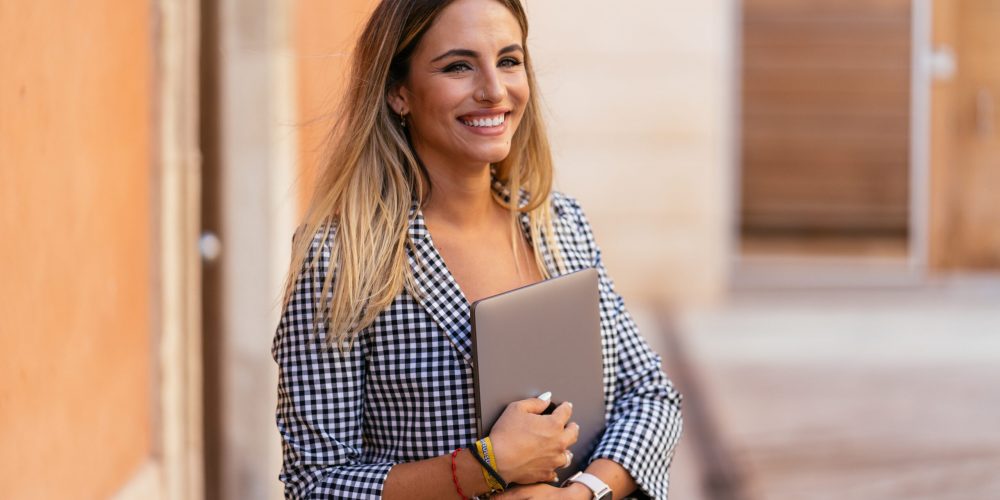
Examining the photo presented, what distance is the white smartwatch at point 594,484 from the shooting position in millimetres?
1612

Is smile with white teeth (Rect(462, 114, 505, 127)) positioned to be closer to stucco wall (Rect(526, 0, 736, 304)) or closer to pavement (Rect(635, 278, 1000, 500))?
pavement (Rect(635, 278, 1000, 500))

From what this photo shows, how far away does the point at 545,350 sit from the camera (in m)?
1.62

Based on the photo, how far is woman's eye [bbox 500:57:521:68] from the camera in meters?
1.63

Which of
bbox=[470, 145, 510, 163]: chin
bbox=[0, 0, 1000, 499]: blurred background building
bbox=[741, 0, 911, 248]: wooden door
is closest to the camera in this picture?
bbox=[470, 145, 510, 163]: chin

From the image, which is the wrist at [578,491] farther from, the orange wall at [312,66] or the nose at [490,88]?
the orange wall at [312,66]

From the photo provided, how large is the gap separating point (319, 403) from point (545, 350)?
0.29m

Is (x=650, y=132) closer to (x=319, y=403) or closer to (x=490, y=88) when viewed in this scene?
(x=490, y=88)

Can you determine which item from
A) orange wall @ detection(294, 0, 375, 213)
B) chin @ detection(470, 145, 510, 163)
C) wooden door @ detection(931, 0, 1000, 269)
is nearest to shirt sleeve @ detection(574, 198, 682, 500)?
chin @ detection(470, 145, 510, 163)

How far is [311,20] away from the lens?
445cm

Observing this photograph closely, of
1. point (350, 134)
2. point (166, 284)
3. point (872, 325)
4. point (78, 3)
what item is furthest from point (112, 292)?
point (872, 325)

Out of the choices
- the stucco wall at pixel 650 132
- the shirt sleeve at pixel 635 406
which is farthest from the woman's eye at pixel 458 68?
the stucco wall at pixel 650 132

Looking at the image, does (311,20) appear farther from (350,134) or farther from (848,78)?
(848,78)

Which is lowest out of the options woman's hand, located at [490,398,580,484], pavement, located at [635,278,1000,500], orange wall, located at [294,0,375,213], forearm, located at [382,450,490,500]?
pavement, located at [635,278,1000,500]

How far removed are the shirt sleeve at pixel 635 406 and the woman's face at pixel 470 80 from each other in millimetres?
322
